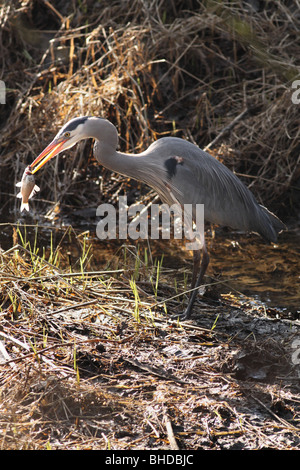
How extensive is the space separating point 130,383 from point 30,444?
2.22ft

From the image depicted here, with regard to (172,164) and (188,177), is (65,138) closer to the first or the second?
(172,164)

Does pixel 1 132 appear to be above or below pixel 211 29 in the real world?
below

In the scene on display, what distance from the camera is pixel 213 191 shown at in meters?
4.63

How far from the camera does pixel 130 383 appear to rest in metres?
3.34

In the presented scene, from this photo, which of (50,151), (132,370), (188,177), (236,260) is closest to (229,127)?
(236,260)

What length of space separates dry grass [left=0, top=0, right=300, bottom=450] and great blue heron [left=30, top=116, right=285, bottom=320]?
55cm

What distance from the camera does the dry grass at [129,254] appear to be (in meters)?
3.08

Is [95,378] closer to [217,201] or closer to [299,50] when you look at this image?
[217,201]

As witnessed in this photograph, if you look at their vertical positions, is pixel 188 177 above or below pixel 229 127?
below

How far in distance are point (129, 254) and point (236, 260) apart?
0.89 m

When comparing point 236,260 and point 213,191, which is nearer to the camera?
point 213,191

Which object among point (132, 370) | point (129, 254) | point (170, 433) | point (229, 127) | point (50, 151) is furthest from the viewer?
point (229, 127)

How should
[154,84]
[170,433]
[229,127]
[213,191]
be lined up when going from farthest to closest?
[154,84] < [229,127] < [213,191] < [170,433]
